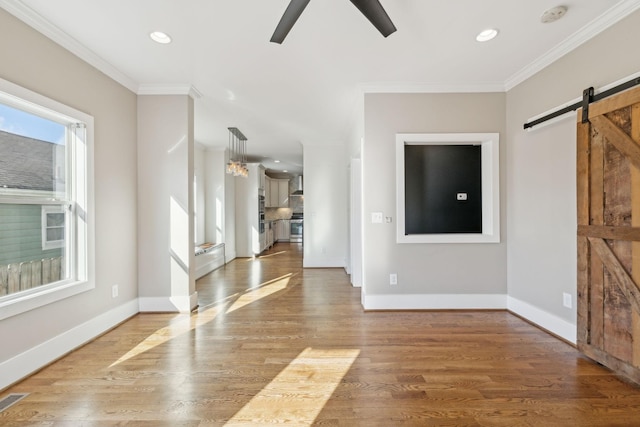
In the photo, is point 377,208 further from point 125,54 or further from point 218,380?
point 125,54

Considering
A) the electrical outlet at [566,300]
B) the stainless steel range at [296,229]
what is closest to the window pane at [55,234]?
the electrical outlet at [566,300]

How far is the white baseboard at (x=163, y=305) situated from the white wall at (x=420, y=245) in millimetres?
2178

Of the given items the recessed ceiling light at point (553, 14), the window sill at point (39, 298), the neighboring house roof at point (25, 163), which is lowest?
the window sill at point (39, 298)

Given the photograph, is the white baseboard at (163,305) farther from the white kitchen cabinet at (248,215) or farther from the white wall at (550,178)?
the white kitchen cabinet at (248,215)

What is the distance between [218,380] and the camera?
2041 millimetres

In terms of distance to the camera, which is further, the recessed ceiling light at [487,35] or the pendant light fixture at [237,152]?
the pendant light fixture at [237,152]

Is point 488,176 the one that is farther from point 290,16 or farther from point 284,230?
point 284,230

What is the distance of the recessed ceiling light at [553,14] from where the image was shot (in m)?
2.10

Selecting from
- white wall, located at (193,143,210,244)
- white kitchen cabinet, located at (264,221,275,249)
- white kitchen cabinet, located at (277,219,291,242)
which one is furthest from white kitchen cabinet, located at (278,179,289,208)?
white wall, located at (193,143,210,244)

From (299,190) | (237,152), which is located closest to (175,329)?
(237,152)

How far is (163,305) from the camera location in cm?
340

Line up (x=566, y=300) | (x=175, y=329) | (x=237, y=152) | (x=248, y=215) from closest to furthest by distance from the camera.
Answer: (x=566, y=300) < (x=175, y=329) < (x=237, y=152) < (x=248, y=215)

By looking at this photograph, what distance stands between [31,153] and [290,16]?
7.58ft

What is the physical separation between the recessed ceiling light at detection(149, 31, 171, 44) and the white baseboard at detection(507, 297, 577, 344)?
170 inches
